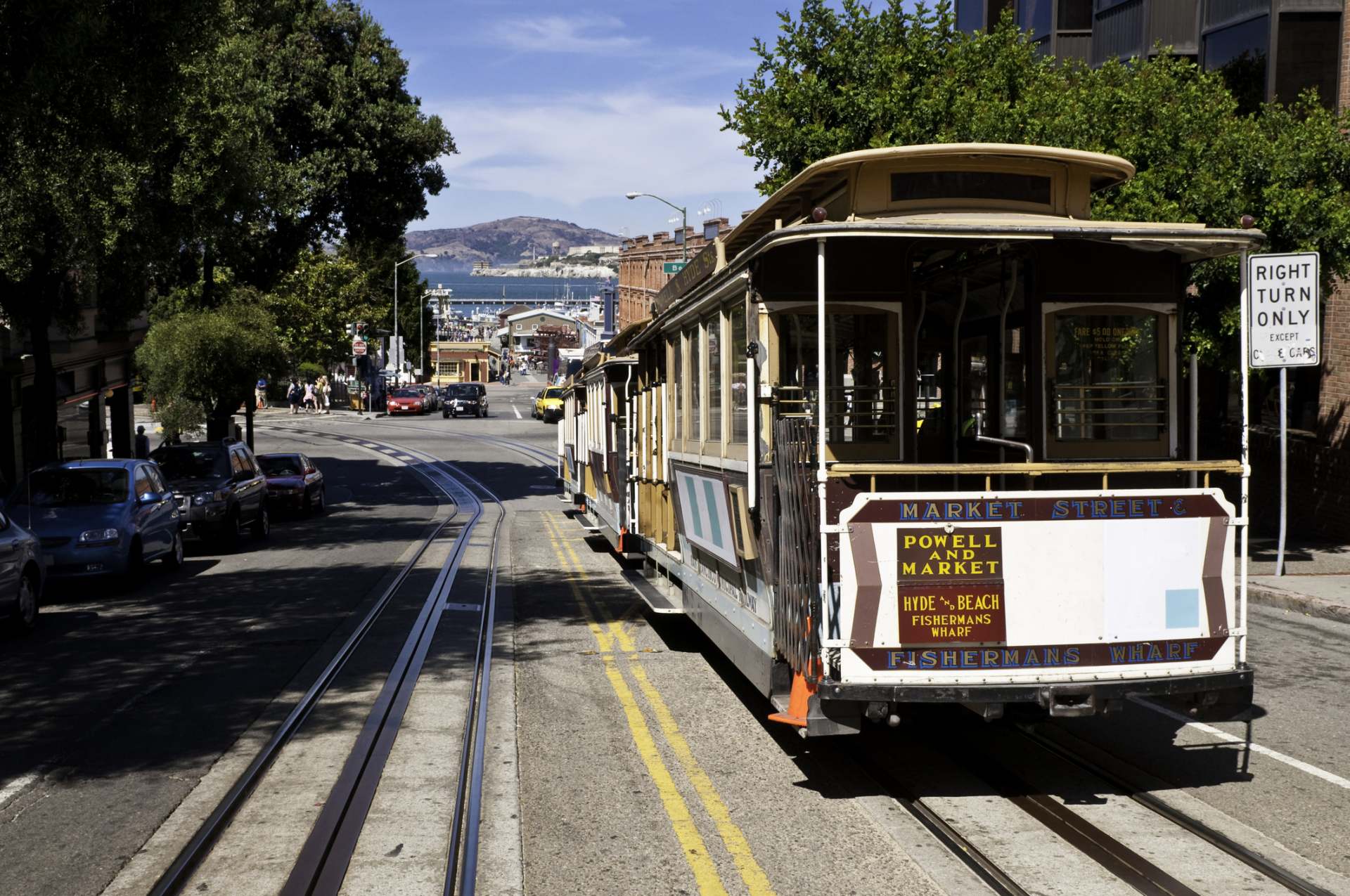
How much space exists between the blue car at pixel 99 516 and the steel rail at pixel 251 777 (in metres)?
4.06

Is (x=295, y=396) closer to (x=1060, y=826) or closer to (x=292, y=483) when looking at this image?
(x=292, y=483)

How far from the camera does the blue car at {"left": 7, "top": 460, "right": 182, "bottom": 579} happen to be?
50.2 ft

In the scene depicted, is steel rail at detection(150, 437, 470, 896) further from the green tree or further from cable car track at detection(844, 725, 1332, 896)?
the green tree

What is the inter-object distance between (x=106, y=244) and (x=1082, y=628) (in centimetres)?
1517

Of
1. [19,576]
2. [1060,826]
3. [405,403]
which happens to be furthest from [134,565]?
[405,403]

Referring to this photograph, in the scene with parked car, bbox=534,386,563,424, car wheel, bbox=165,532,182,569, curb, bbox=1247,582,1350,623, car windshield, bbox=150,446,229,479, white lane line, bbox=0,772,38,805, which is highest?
parked car, bbox=534,386,563,424

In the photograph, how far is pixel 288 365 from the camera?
29438mm

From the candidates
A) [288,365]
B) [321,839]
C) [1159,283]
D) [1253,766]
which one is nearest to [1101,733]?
[1253,766]

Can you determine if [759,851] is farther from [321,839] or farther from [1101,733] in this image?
[1101,733]

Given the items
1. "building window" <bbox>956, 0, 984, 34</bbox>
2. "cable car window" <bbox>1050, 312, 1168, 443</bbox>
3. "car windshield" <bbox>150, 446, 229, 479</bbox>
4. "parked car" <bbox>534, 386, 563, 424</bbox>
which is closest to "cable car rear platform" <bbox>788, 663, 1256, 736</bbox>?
"cable car window" <bbox>1050, 312, 1168, 443</bbox>

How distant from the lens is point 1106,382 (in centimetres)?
762

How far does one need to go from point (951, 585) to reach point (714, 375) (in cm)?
292

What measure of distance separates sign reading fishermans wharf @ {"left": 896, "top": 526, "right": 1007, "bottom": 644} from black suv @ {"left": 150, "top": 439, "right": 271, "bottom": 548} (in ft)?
48.3

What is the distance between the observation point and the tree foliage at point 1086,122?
49.6 ft
